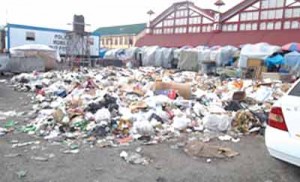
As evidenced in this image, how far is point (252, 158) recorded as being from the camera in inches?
211

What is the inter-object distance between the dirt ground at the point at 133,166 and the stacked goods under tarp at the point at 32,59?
574 inches

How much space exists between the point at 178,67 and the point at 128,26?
31.7m

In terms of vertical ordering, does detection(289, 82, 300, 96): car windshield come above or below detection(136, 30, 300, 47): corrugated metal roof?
below

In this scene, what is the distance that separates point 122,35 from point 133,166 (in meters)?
51.4

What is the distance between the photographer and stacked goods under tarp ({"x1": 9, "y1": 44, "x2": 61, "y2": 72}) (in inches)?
767

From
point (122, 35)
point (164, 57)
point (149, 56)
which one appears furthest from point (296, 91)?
point (122, 35)

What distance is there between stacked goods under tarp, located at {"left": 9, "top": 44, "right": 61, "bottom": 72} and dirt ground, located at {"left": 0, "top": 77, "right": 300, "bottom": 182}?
14589 mm

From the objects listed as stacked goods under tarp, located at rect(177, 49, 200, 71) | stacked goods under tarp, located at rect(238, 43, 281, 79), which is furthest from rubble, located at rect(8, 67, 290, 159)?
stacked goods under tarp, located at rect(177, 49, 200, 71)

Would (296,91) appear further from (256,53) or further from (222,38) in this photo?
(222,38)

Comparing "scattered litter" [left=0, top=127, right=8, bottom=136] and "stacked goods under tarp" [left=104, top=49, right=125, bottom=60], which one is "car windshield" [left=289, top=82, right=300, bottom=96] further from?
"stacked goods under tarp" [left=104, top=49, right=125, bottom=60]

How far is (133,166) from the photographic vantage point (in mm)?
4863

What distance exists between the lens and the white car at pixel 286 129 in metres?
3.96

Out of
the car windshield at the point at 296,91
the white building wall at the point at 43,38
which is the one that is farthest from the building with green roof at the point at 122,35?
the car windshield at the point at 296,91

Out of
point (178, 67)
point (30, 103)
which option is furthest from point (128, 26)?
point (30, 103)
